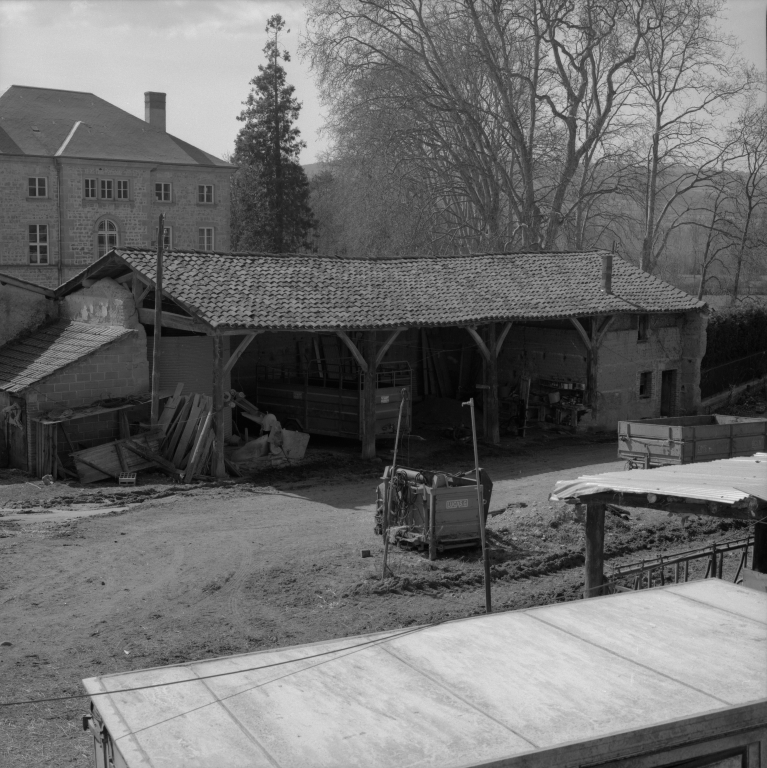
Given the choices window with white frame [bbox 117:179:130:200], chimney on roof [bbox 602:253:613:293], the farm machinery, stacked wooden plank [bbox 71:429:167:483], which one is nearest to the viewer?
the farm machinery

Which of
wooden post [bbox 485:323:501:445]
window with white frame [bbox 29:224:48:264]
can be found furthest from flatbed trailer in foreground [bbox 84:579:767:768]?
window with white frame [bbox 29:224:48:264]

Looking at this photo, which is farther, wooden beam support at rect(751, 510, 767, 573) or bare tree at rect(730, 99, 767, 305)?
bare tree at rect(730, 99, 767, 305)

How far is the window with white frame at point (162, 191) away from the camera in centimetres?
4544

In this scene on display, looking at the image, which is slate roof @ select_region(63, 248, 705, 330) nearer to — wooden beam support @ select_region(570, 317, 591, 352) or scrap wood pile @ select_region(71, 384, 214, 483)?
wooden beam support @ select_region(570, 317, 591, 352)

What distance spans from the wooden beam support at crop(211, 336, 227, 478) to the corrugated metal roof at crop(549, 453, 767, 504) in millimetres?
9877

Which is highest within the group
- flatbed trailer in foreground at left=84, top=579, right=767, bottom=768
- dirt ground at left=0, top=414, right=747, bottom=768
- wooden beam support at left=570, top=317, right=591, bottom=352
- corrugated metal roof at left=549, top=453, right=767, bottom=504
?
wooden beam support at left=570, top=317, right=591, bottom=352

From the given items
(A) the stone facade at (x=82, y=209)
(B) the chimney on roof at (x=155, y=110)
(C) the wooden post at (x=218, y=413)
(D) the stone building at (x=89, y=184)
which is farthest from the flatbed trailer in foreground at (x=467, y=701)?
(B) the chimney on roof at (x=155, y=110)

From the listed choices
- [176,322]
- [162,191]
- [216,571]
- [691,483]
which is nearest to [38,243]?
[162,191]

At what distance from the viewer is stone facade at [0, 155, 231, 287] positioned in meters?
41.4

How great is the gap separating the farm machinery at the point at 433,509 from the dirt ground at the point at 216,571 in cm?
28

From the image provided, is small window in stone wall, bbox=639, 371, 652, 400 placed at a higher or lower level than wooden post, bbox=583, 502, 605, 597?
higher

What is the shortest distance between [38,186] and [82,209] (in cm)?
208

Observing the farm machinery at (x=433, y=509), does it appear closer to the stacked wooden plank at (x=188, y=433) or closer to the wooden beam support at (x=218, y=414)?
the wooden beam support at (x=218, y=414)

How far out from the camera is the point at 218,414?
18703 millimetres
